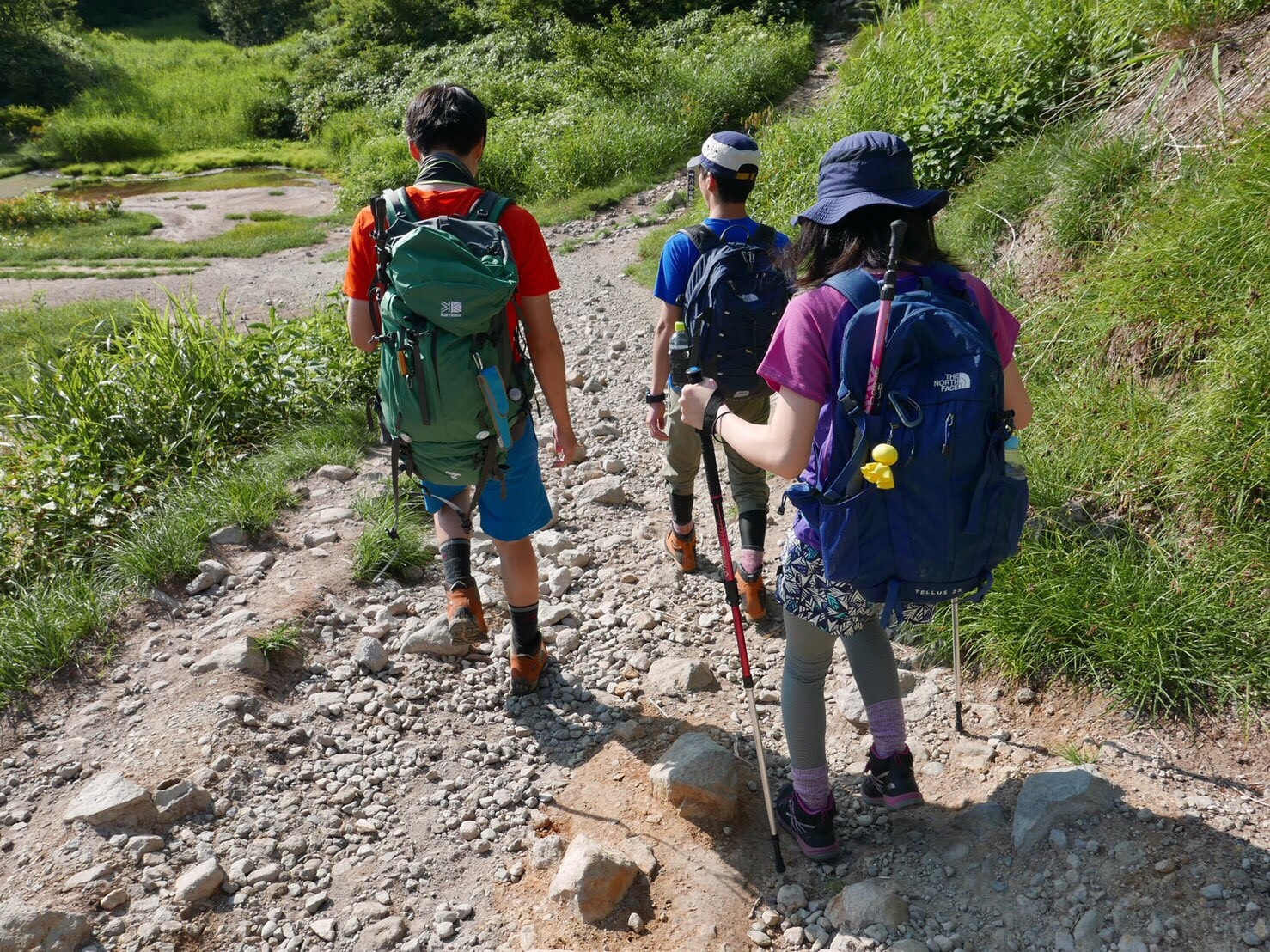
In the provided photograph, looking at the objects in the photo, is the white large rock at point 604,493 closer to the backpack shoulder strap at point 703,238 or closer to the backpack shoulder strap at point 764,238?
the backpack shoulder strap at point 703,238

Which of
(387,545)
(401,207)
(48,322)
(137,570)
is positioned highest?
(401,207)

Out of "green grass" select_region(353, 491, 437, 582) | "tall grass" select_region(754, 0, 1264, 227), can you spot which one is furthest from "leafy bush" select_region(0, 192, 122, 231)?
"green grass" select_region(353, 491, 437, 582)

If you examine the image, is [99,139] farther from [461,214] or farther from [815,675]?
[815,675]

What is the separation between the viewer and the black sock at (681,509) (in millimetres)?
4238

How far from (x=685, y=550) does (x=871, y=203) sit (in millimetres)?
2524

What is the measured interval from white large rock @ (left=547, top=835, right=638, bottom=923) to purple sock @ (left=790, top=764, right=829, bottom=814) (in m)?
0.56

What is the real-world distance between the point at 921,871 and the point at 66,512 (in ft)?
15.5

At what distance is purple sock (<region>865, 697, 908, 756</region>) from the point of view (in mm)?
2605

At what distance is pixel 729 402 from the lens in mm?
3627

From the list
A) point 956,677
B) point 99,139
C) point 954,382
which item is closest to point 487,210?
point 954,382

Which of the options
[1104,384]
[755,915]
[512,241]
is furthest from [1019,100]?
[755,915]

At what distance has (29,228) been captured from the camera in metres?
16.3

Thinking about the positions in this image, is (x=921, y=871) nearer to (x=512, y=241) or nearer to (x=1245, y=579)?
(x=1245, y=579)

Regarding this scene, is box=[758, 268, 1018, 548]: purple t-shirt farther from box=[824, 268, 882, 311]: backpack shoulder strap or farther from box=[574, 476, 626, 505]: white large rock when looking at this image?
box=[574, 476, 626, 505]: white large rock
